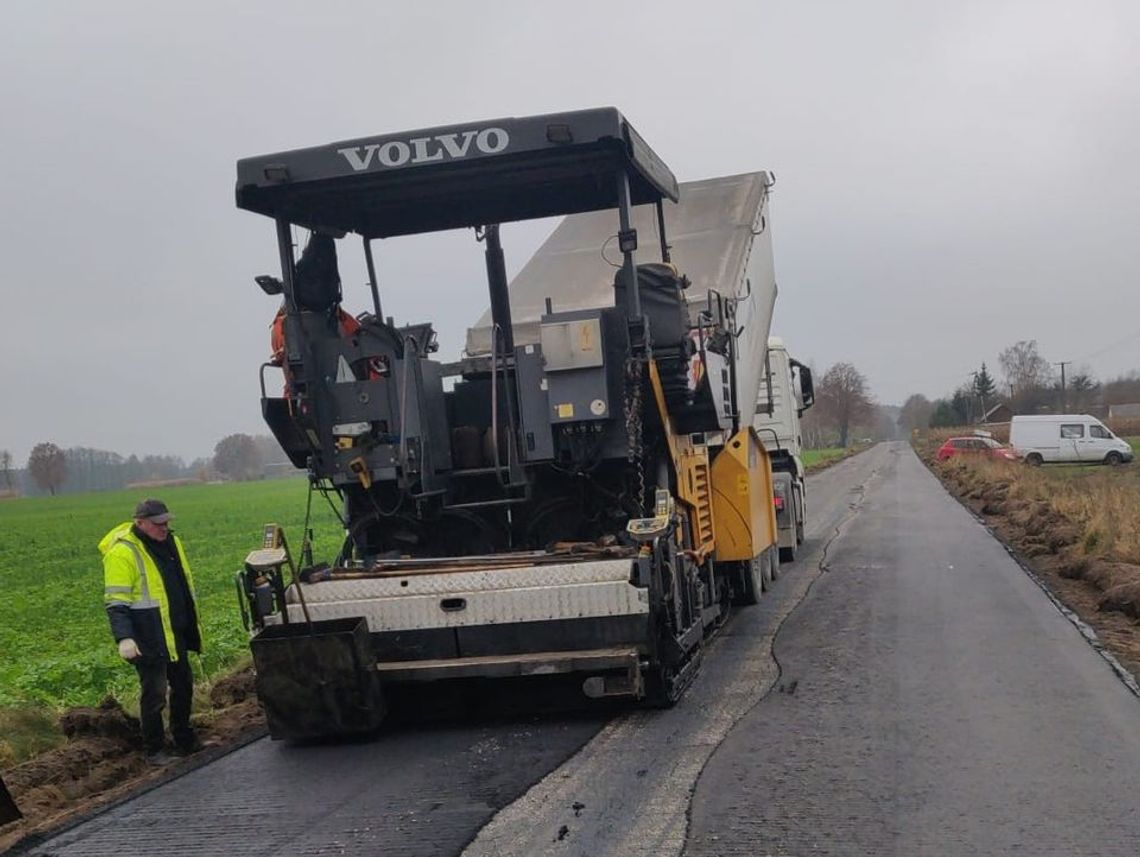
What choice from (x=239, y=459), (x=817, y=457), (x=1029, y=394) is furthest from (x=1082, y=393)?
(x=239, y=459)

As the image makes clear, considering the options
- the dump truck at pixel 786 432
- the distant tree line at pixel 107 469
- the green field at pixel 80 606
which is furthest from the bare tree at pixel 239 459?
the dump truck at pixel 786 432

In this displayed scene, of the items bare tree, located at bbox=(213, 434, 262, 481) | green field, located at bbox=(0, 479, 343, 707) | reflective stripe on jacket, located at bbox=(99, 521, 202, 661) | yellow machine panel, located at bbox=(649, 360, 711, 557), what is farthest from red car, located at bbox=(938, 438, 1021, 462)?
bare tree, located at bbox=(213, 434, 262, 481)

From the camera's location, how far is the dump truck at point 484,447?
6.50 meters

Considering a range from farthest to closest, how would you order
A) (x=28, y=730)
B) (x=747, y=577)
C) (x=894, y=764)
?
1. (x=747, y=577)
2. (x=28, y=730)
3. (x=894, y=764)

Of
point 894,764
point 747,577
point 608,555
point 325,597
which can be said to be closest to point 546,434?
point 608,555

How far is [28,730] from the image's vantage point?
6980 mm

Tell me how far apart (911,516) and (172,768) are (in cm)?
1754

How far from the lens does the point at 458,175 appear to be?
7367mm

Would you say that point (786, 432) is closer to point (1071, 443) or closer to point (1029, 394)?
point (1071, 443)

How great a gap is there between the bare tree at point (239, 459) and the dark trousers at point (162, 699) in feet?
432

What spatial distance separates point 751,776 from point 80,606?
14.7 m

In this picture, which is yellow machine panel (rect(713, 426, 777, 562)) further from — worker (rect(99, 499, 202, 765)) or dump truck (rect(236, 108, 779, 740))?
worker (rect(99, 499, 202, 765))

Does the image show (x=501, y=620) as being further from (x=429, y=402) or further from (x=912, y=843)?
(x=912, y=843)

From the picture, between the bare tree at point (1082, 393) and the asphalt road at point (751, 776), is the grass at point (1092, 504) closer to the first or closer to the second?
the asphalt road at point (751, 776)
